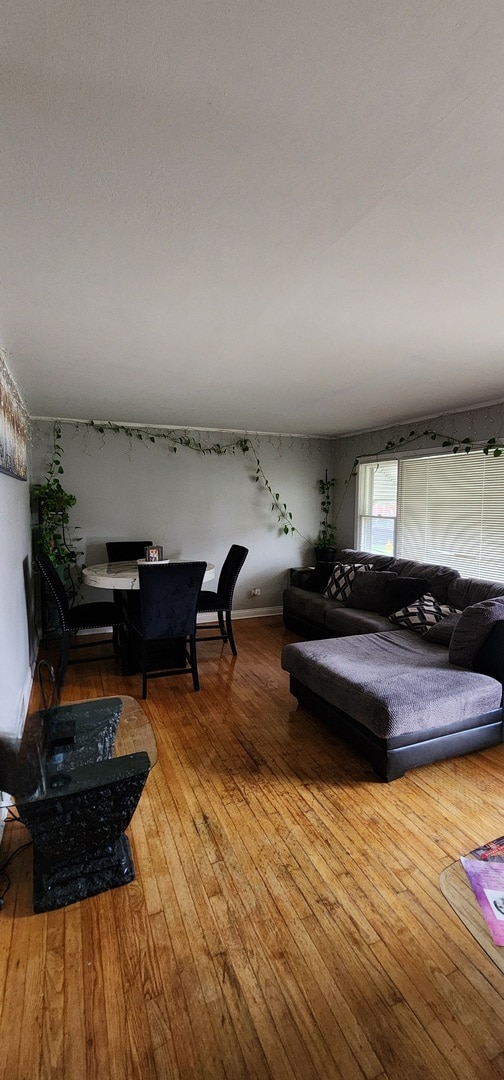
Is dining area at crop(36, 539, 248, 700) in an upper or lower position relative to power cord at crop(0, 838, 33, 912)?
upper

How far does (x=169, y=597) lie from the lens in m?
3.29

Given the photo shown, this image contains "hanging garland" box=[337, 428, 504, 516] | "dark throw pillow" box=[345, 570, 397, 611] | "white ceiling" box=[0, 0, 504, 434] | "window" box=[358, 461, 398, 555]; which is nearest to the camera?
"white ceiling" box=[0, 0, 504, 434]

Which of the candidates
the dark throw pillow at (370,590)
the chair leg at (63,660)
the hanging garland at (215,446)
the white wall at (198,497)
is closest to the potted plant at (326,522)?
the white wall at (198,497)

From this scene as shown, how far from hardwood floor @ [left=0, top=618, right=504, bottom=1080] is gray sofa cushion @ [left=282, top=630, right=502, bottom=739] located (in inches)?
13.0

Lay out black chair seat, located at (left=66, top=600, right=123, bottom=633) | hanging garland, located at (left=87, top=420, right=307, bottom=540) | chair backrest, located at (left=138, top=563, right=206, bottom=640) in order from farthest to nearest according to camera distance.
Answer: hanging garland, located at (left=87, top=420, right=307, bottom=540)
black chair seat, located at (left=66, top=600, right=123, bottom=633)
chair backrest, located at (left=138, top=563, right=206, bottom=640)

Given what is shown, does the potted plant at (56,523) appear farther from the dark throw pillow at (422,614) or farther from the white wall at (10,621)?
the dark throw pillow at (422,614)

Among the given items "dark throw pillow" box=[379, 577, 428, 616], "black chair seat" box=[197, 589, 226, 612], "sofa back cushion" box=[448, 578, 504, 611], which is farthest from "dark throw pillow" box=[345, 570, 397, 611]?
"black chair seat" box=[197, 589, 226, 612]

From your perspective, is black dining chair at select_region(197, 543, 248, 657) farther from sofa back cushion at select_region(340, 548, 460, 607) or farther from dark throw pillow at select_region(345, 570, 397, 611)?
sofa back cushion at select_region(340, 548, 460, 607)

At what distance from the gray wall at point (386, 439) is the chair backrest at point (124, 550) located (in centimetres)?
244

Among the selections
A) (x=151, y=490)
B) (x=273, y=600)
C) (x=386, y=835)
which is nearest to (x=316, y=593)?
(x=273, y=600)

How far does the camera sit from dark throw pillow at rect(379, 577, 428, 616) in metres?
3.94

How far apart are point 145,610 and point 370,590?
210 cm

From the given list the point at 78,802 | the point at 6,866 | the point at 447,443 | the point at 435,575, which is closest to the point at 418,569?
the point at 435,575

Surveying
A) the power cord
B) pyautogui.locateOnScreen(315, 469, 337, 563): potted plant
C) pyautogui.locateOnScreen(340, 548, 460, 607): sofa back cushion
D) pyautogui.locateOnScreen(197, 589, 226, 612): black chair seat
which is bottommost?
the power cord
